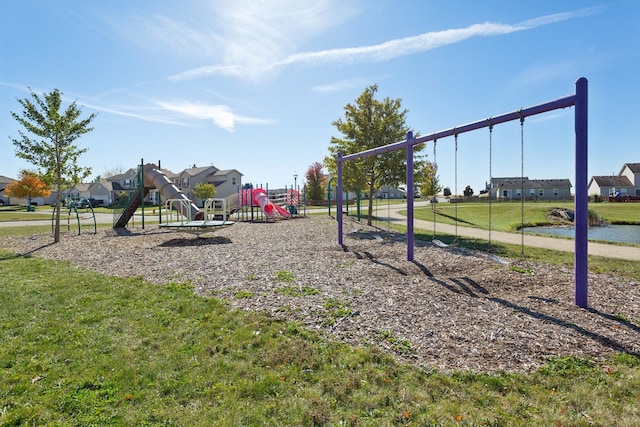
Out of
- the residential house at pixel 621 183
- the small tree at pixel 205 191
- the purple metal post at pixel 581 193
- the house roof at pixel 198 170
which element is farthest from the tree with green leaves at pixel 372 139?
the residential house at pixel 621 183

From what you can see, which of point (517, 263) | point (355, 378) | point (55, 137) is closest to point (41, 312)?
point (355, 378)

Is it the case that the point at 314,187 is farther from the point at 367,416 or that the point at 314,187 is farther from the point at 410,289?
the point at 367,416

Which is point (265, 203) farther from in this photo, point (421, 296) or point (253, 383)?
point (253, 383)

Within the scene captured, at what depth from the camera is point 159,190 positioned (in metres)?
22.1

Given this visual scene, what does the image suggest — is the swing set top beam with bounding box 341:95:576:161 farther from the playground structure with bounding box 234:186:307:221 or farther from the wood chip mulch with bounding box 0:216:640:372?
the playground structure with bounding box 234:186:307:221

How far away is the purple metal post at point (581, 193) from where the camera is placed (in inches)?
222

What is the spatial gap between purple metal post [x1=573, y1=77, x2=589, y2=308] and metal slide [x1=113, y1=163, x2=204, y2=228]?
17275mm

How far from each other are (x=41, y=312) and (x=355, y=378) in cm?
498

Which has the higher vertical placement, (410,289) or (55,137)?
(55,137)

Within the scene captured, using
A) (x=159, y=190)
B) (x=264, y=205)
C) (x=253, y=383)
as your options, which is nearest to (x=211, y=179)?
(x=264, y=205)

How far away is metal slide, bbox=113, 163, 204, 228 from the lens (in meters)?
20.5

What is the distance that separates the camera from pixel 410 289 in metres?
6.76

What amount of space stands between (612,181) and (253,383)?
85.4 meters

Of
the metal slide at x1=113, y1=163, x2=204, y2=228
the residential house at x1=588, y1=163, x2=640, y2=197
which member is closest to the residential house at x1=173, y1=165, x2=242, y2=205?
the metal slide at x1=113, y1=163, x2=204, y2=228
